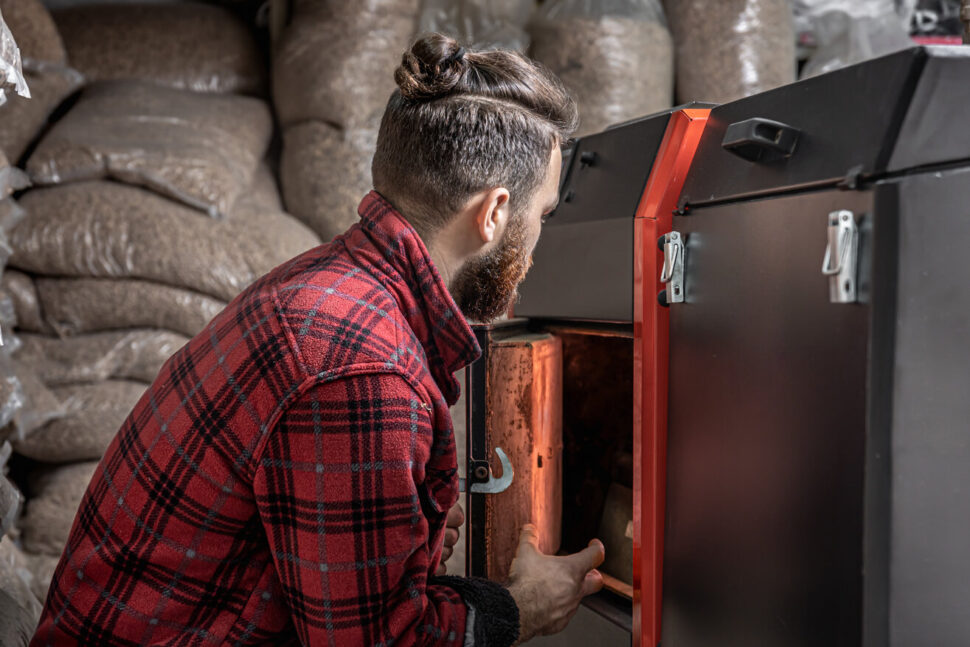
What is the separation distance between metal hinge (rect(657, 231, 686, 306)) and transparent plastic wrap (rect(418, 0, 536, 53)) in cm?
135

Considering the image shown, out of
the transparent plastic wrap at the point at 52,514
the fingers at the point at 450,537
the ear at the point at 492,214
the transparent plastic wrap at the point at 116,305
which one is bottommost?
the transparent plastic wrap at the point at 52,514

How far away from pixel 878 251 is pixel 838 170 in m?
0.08

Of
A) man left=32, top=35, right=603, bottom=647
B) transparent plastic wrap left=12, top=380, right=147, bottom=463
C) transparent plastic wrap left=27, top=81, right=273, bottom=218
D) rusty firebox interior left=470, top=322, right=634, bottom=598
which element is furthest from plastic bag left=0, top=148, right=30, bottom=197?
rusty firebox interior left=470, top=322, right=634, bottom=598

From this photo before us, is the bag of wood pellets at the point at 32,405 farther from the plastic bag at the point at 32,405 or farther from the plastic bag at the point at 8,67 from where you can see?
the plastic bag at the point at 8,67

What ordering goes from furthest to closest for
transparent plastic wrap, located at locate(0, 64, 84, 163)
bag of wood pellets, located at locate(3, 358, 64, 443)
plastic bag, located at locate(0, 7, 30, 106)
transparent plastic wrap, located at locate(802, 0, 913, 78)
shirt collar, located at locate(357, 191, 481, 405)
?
transparent plastic wrap, located at locate(802, 0, 913, 78), transparent plastic wrap, located at locate(0, 64, 84, 163), bag of wood pellets, located at locate(3, 358, 64, 443), plastic bag, located at locate(0, 7, 30, 106), shirt collar, located at locate(357, 191, 481, 405)

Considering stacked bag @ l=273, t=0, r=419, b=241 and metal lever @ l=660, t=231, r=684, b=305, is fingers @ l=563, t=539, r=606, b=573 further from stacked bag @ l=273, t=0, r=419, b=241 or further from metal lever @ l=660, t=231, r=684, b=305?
stacked bag @ l=273, t=0, r=419, b=241

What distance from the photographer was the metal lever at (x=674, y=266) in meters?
0.87

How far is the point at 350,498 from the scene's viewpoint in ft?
2.34

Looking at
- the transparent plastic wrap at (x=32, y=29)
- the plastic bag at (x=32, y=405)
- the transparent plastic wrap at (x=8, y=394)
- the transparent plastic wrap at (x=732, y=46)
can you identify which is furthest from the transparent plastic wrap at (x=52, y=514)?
the transparent plastic wrap at (x=732, y=46)

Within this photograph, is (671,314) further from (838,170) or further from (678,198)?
(838,170)

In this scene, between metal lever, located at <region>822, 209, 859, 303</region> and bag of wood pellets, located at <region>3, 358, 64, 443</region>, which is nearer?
metal lever, located at <region>822, 209, 859, 303</region>

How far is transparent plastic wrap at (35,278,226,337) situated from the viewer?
1.82 metres

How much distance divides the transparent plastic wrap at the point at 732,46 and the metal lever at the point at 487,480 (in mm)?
1385

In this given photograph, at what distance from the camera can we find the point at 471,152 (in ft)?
2.72
